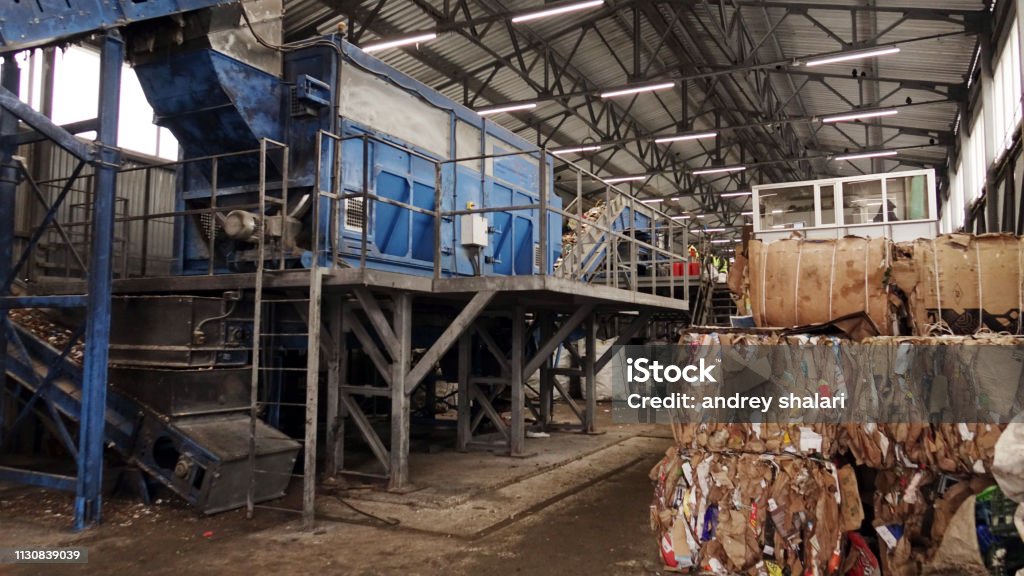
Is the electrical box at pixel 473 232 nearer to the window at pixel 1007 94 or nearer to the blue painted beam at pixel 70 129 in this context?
the blue painted beam at pixel 70 129

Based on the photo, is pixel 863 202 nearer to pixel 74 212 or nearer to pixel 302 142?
pixel 302 142

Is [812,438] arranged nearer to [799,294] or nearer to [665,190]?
Result: [799,294]

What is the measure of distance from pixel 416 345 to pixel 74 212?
6.85m

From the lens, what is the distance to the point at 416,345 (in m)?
10.9

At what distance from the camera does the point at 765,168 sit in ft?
93.6

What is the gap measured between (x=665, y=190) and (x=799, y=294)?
90.7ft

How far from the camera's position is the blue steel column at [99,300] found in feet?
20.8

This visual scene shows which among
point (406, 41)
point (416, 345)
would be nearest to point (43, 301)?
point (416, 345)

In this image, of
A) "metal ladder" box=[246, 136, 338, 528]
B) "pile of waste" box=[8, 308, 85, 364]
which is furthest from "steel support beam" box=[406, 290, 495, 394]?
"pile of waste" box=[8, 308, 85, 364]

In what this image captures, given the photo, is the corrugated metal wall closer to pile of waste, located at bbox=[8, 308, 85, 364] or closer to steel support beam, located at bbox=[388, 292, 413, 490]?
pile of waste, located at bbox=[8, 308, 85, 364]

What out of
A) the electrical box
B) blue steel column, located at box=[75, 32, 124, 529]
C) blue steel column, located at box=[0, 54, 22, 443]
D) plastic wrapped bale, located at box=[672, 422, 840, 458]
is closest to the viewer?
plastic wrapped bale, located at box=[672, 422, 840, 458]

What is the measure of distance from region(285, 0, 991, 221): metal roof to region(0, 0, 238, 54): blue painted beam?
7.32 m

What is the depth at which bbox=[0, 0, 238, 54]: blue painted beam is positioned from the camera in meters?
6.11

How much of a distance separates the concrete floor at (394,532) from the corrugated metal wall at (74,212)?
5.00m
